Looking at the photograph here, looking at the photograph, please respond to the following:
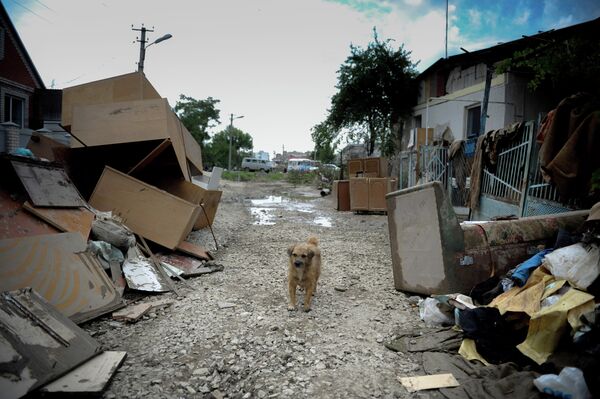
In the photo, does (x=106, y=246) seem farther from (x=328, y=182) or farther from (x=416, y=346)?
(x=328, y=182)

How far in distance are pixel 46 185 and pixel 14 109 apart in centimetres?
1410

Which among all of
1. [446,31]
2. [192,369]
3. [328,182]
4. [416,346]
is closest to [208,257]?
[192,369]

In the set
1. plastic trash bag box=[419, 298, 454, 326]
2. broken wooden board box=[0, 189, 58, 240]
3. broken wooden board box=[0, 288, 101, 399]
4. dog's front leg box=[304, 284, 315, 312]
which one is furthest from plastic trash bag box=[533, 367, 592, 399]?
broken wooden board box=[0, 189, 58, 240]

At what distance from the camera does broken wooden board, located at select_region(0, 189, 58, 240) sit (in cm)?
330

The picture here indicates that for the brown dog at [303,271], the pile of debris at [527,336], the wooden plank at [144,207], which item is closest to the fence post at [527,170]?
the pile of debris at [527,336]

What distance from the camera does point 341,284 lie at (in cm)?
453

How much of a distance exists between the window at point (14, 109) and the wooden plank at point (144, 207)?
12.4 m

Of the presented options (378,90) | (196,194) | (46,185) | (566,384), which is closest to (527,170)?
(566,384)

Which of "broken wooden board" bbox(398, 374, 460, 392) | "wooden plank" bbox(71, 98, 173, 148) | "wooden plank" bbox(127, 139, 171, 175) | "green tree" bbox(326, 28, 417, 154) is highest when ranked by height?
"green tree" bbox(326, 28, 417, 154)

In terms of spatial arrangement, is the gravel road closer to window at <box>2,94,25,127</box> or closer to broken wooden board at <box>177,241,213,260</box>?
broken wooden board at <box>177,241,213,260</box>

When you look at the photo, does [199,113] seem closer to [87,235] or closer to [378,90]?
[378,90]

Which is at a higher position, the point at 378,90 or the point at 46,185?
the point at 378,90

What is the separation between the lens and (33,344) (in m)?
2.23

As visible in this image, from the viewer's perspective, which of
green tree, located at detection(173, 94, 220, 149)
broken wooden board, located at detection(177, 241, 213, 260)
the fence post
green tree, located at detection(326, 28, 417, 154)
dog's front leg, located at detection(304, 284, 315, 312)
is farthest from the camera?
green tree, located at detection(173, 94, 220, 149)
